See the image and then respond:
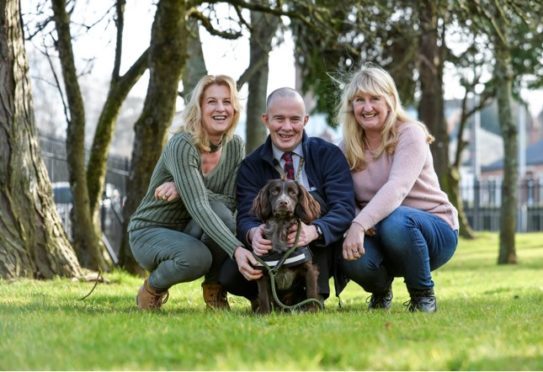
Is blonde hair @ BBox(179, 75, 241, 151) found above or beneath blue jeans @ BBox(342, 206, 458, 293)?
above

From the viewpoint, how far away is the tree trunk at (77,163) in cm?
1184

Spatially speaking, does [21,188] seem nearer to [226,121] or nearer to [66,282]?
[66,282]

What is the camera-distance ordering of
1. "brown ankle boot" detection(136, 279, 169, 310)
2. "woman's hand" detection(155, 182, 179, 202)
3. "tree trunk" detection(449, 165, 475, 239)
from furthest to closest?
1. "tree trunk" detection(449, 165, 475, 239)
2. "brown ankle boot" detection(136, 279, 169, 310)
3. "woman's hand" detection(155, 182, 179, 202)

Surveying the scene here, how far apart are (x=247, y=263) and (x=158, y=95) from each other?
518 centimetres

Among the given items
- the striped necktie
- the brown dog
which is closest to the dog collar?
the brown dog

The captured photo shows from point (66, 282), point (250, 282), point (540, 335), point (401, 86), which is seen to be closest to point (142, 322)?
point (250, 282)

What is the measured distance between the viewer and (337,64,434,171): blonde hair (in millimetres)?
6934

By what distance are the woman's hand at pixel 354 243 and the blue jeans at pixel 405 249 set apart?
0.62 ft

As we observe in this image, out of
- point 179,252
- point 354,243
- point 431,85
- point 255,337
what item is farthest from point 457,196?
point 255,337

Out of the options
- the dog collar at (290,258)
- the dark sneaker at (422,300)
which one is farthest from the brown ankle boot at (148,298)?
the dark sneaker at (422,300)

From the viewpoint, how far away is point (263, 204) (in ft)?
21.0

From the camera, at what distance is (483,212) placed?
135 ft

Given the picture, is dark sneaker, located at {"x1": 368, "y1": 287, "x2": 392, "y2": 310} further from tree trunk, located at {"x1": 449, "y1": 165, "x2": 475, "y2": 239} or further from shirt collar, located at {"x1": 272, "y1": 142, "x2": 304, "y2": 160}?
tree trunk, located at {"x1": 449, "y1": 165, "x2": 475, "y2": 239}

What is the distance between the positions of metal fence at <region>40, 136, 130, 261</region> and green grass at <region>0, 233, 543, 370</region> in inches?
345
